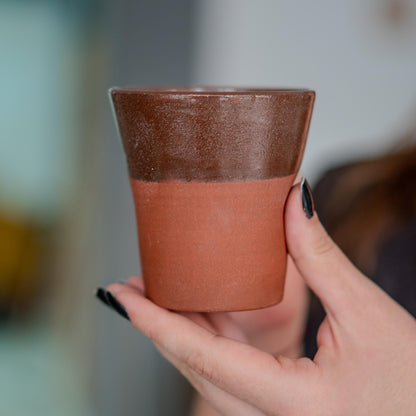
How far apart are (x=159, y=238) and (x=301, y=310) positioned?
0.72 meters

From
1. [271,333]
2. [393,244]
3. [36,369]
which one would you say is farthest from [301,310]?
[36,369]

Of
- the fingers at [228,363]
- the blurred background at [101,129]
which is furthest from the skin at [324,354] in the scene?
the blurred background at [101,129]

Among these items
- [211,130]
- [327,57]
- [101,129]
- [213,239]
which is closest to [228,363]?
[213,239]

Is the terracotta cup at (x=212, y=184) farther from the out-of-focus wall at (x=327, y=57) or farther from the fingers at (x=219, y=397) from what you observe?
the out-of-focus wall at (x=327, y=57)

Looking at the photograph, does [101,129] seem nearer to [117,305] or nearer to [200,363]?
[117,305]

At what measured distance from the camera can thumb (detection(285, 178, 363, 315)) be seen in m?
0.63

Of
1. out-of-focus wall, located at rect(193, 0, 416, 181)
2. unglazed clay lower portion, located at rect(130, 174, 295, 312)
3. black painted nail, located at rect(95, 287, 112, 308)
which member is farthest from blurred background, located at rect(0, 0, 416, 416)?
unglazed clay lower portion, located at rect(130, 174, 295, 312)

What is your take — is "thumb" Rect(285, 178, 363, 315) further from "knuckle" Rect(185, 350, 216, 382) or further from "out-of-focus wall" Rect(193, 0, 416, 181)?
"out-of-focus wall" Rect(193, 0, 416, 181)

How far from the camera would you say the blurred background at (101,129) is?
200 cm

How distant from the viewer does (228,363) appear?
616 mm

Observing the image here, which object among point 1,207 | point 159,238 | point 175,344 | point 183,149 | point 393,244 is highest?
point 183,149

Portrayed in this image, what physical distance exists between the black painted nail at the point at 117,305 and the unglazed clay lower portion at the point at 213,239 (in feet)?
0.17

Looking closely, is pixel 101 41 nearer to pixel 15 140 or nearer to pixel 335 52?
pixel 15 140

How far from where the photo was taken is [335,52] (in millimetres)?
2111
